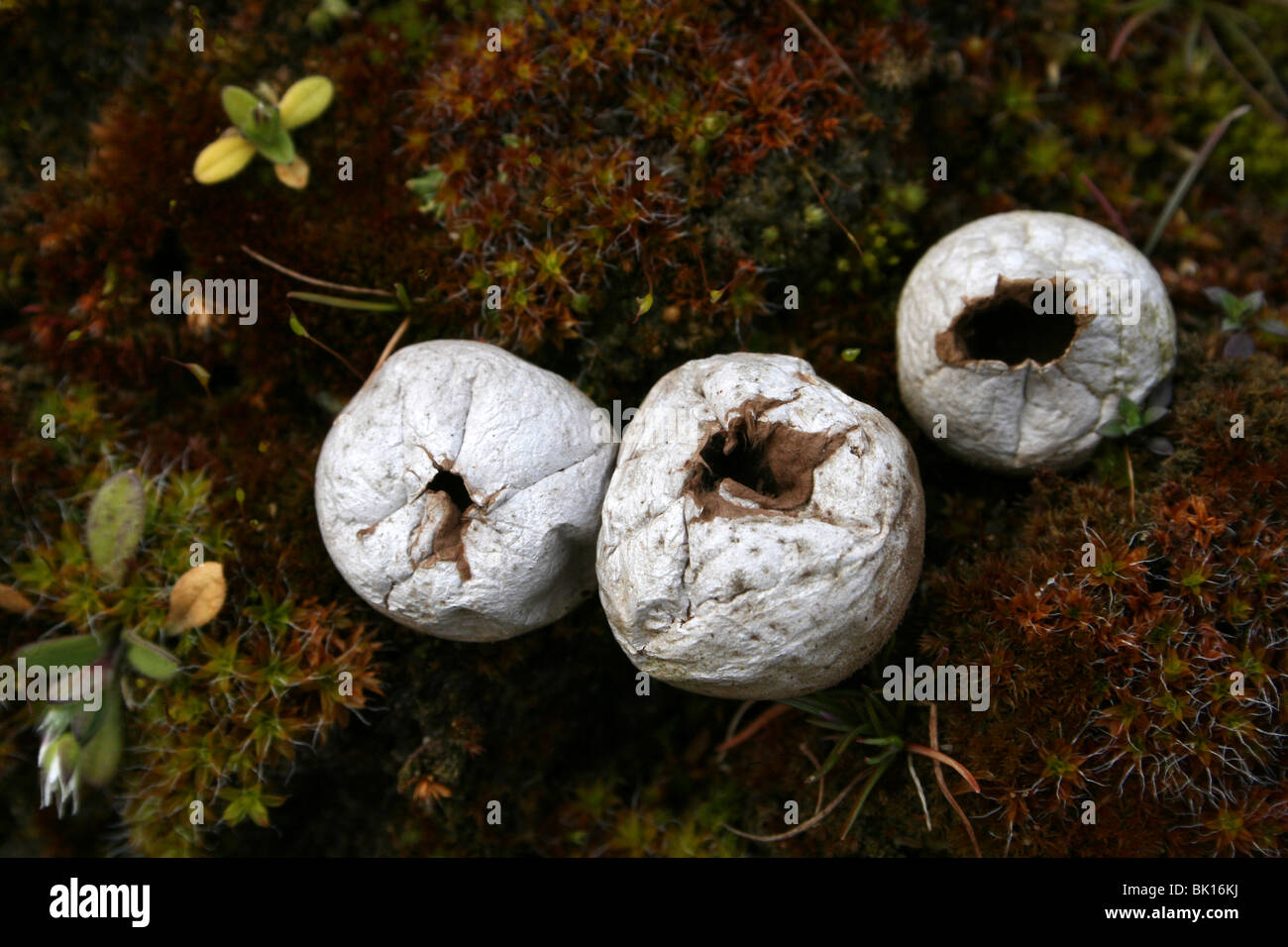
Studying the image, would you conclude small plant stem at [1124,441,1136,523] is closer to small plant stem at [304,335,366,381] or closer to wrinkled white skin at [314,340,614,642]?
wrinkled white skin at [314,340,614,642]

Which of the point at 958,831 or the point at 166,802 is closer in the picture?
the point at 958,831

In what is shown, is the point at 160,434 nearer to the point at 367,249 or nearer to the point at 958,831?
the point at 367,249

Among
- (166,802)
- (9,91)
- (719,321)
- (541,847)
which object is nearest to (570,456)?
(719,321)

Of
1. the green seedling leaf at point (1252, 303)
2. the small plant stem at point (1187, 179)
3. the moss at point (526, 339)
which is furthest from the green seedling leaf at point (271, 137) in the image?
the green seedling leaf at point (1252, 303)

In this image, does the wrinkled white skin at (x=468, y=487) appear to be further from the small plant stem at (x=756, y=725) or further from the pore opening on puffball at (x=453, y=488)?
the small plant stem at (x=756, y=725)
